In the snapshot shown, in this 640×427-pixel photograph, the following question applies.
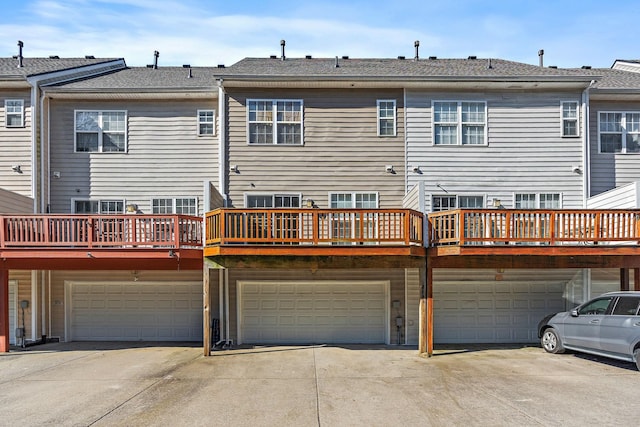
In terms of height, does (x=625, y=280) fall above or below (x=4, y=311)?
above

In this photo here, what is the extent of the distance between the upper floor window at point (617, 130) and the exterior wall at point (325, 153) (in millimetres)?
6055

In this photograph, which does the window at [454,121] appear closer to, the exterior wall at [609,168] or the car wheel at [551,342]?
the exterior wall at [609,168]

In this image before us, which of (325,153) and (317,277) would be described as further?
(325,153)

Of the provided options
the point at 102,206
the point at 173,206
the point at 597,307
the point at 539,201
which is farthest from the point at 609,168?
the point at 102,206

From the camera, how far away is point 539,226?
915cm

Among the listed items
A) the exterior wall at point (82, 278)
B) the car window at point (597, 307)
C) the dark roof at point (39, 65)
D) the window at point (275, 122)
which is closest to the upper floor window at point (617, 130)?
the car window at point (597, 307)

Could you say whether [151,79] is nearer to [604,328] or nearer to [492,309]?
[492,309]

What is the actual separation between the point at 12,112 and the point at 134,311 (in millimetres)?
6863

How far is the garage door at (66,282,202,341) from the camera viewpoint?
1197cm

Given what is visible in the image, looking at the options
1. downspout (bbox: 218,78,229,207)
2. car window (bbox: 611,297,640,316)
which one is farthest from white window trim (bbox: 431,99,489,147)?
downspout (bbox: 218,78,229,207)

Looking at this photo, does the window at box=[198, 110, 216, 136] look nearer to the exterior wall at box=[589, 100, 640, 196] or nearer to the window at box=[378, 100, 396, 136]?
the window at box=[378, 100, 396, 136]

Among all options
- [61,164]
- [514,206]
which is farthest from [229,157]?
[514,206]

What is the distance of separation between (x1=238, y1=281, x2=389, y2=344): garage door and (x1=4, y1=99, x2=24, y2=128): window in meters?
8.17

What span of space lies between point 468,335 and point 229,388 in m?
7.42
